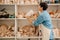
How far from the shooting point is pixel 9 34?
4062 mm

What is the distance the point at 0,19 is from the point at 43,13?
48.0 inches

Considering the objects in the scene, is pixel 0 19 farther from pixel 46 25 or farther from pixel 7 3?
pixel 46 25

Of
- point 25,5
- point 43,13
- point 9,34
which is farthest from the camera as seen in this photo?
point 25,5

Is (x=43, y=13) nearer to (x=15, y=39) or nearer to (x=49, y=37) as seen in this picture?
(x=49, y=37)

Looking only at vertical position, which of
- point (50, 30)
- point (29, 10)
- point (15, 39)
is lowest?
point (15, 39)

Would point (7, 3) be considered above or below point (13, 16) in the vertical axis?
above

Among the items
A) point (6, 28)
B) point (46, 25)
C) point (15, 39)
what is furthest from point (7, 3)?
point (46, 25)

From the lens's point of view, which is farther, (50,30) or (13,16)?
(13,16)

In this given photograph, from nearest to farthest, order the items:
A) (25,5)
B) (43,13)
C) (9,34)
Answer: (43,13) → (9,34) → (25,5)

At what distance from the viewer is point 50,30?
3.47 metres

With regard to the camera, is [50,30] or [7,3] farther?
[7,3]

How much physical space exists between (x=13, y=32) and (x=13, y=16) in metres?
0.40

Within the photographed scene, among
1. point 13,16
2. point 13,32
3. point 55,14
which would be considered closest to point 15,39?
point 13,32

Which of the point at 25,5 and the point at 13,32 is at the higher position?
the point at 25,5
